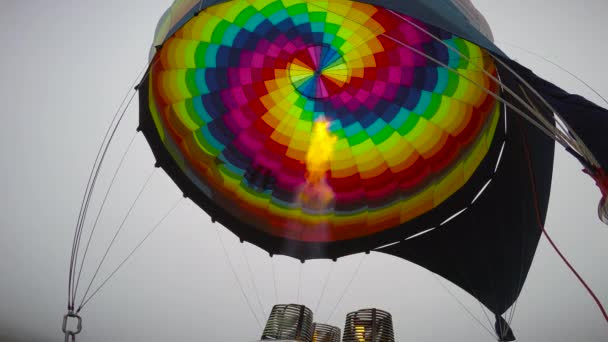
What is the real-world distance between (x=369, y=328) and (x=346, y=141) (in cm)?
324

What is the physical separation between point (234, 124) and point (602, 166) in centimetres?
576

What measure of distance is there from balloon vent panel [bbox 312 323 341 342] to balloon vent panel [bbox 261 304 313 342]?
0.12 meters

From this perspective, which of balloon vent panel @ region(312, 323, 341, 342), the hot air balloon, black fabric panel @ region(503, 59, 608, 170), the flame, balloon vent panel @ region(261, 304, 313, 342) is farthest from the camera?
the flame

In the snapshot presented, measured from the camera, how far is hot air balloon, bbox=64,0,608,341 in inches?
285

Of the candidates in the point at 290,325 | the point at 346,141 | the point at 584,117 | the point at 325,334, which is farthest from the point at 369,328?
the point at 584,117

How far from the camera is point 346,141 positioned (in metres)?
8.42

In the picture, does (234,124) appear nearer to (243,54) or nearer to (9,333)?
(243,54)

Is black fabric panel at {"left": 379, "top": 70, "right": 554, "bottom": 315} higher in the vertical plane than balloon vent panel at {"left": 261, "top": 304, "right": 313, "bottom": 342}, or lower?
higher

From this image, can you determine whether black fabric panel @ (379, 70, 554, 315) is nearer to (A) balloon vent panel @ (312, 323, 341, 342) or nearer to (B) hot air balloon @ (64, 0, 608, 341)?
(B) hot air balloon @ (64, 0, 608, 341)

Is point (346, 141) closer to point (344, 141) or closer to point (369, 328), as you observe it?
point (344, 141)

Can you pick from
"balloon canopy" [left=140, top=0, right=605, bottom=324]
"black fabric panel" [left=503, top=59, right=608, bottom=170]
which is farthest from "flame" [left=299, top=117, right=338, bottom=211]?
"black fabric panel" [left=503, top=59, right=608, bottom=170]

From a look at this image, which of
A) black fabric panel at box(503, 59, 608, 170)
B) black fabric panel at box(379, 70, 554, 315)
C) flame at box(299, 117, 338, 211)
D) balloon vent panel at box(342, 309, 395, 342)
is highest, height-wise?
flame at box(299, 117, 338, 211)

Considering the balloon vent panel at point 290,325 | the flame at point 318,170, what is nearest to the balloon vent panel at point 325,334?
the balloon vent panel at point 290,325

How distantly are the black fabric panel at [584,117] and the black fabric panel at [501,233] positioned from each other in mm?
2186
